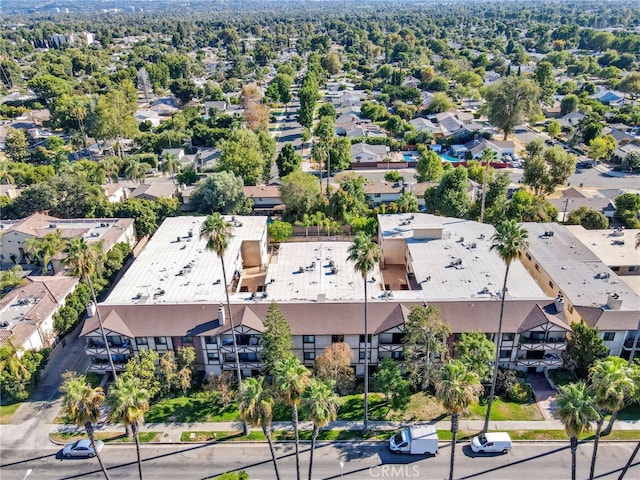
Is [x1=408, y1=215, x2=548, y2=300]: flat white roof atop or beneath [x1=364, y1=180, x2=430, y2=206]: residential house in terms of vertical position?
atop

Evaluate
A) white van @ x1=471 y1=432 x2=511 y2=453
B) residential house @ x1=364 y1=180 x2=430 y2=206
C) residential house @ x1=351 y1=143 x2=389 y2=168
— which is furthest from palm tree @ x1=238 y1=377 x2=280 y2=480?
residential house @ x1=351 y1=143 x2=389 y2=168

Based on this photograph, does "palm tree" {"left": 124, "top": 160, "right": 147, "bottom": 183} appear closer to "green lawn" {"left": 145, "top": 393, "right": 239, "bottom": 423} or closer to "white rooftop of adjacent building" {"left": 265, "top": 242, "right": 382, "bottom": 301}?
"white rooftop of adjacent building" {"left": 265, "top": 242, "right": 382, "bottom": 301}

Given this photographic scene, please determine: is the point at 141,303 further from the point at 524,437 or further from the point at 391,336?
the point at 524,437

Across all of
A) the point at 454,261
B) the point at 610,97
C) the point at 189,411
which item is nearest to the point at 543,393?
the point at 454,261

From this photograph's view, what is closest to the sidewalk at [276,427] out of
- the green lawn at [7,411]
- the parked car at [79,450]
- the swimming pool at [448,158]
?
the green lawn at [7,411]

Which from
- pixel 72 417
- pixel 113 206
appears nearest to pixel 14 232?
pixel 113 206

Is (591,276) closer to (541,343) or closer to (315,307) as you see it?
(541,343)
